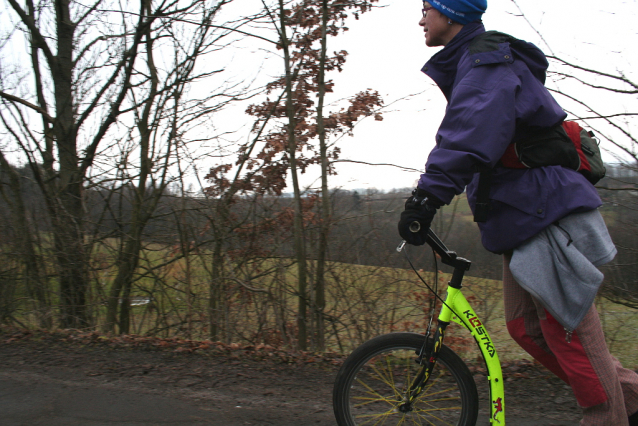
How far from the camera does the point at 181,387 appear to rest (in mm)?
3451

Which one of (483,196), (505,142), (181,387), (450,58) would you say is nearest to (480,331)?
(483,196)

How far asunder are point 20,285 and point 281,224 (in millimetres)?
3663

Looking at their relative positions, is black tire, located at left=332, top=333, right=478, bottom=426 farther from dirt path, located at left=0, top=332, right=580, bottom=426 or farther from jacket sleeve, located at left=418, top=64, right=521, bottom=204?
jacket sleeve, located at left=418, top=64, right=521, bottom=204

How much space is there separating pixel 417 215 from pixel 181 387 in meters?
2.32

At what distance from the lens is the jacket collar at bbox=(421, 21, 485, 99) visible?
2144 millimetres

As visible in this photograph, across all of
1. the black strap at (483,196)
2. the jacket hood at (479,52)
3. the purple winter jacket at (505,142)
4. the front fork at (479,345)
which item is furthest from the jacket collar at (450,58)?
the front fork at (479,345)

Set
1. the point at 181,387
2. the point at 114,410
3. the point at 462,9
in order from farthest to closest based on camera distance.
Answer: the point at 181,387 < the point at 114,410 < the point at 462,9

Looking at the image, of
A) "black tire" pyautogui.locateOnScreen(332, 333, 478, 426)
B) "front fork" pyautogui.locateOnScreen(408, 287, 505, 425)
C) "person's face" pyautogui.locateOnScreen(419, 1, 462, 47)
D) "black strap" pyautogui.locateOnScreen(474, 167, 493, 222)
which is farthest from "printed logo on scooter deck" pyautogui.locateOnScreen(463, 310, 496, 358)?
"person's face" pyautogui.locateOnScreen(419, 1, 462, 47)

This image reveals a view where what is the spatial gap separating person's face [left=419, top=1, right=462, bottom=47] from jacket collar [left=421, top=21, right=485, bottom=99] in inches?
2.6

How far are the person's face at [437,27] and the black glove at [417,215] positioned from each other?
750mm

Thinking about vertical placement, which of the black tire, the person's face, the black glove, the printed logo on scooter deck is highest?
the person's face

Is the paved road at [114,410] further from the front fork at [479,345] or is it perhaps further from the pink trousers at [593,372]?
the pink trousers at [593,372]

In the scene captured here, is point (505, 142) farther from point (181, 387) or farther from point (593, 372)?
point (181, 387)

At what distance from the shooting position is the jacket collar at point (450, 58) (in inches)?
84.4
